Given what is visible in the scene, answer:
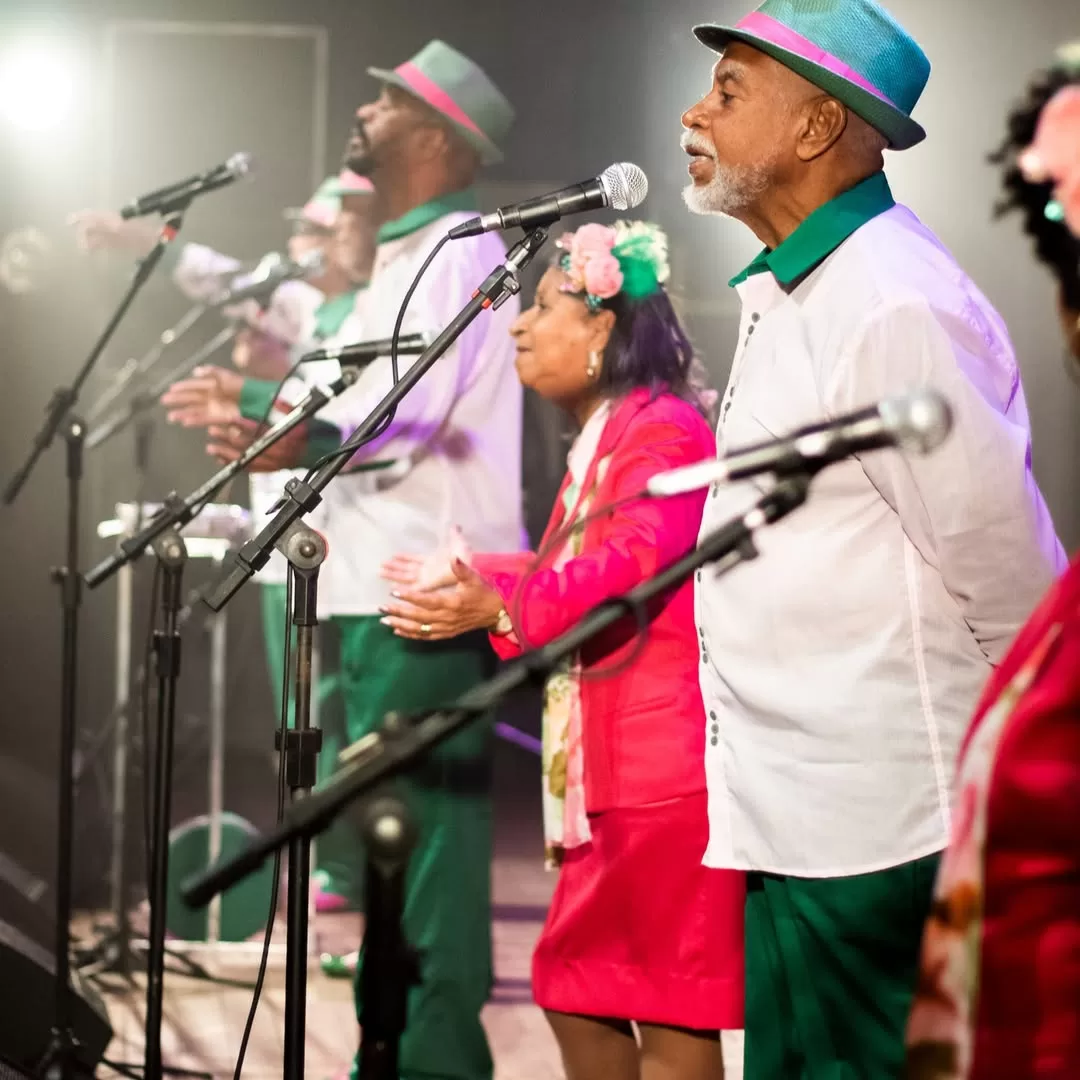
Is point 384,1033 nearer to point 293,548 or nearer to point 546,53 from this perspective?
point 293,548

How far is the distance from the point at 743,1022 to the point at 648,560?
0.69 metres

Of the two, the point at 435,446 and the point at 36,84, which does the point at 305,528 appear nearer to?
the point at 435,446

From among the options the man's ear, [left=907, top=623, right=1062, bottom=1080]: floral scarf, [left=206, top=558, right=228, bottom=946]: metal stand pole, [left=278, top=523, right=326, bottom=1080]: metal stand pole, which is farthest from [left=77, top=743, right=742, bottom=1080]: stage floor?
[left=907, top=623, right=1062, bottom=1080]: floral scarf

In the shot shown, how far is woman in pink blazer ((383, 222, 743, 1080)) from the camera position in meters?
2.20

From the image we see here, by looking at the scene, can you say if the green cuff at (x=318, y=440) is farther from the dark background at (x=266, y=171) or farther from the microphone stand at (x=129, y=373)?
the microphone stand at (x=129, y=373)

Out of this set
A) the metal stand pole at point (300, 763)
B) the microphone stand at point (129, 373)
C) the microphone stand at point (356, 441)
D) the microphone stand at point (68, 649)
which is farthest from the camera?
the microphone stand at point (129, 373)

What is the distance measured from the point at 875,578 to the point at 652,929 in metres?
0.73

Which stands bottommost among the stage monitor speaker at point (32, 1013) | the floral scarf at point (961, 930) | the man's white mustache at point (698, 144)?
the stage monitor speaker at point (32, 1013)

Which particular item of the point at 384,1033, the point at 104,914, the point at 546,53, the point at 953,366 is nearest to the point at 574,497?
the point at 953,366

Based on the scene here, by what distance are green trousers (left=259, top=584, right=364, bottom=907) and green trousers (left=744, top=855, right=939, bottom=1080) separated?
6.65 ft

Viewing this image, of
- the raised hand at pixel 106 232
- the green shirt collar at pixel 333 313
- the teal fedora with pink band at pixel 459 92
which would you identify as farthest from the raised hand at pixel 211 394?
the raised hand at pixel 106 232

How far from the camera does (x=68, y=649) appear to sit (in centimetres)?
296

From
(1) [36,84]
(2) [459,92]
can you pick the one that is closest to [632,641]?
(2) [459,92]

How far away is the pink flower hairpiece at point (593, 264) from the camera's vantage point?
96.3 inches
